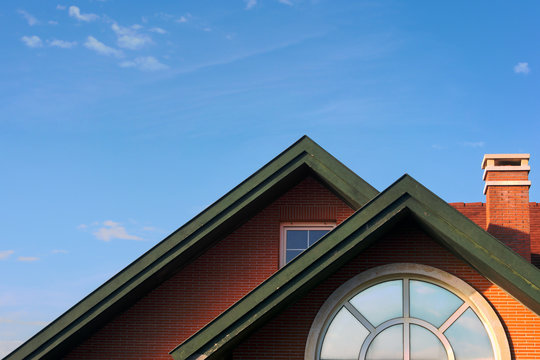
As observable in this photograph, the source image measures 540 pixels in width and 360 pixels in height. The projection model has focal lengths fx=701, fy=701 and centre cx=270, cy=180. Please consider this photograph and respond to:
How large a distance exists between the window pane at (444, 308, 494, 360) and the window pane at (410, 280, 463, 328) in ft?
0.66

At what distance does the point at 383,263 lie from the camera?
1136 centimetres

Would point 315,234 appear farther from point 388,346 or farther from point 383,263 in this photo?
point 388,346

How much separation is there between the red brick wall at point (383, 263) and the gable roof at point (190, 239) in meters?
1.49

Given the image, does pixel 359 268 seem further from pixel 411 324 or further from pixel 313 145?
pixel 313 145

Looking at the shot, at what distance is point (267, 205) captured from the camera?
47.3ft

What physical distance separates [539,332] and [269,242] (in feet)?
17.9

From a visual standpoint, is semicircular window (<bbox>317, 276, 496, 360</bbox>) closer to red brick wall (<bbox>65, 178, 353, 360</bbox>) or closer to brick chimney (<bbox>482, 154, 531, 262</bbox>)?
red brick wall (<bbox>65, 178, 353, 360</bbox>)

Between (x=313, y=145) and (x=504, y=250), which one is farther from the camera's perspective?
(x=313, y=145)

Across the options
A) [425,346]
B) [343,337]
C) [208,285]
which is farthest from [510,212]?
[208,285]

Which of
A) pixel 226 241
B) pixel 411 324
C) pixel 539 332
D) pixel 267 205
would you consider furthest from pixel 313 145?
pixel 539 332

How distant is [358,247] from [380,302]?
3.32 feet

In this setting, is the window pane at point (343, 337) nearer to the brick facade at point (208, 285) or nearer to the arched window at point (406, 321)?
the arched window at point (406, 321)

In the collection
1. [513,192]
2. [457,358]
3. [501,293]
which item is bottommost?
[457,358]

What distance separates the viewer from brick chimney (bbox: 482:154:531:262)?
47.1 feet
